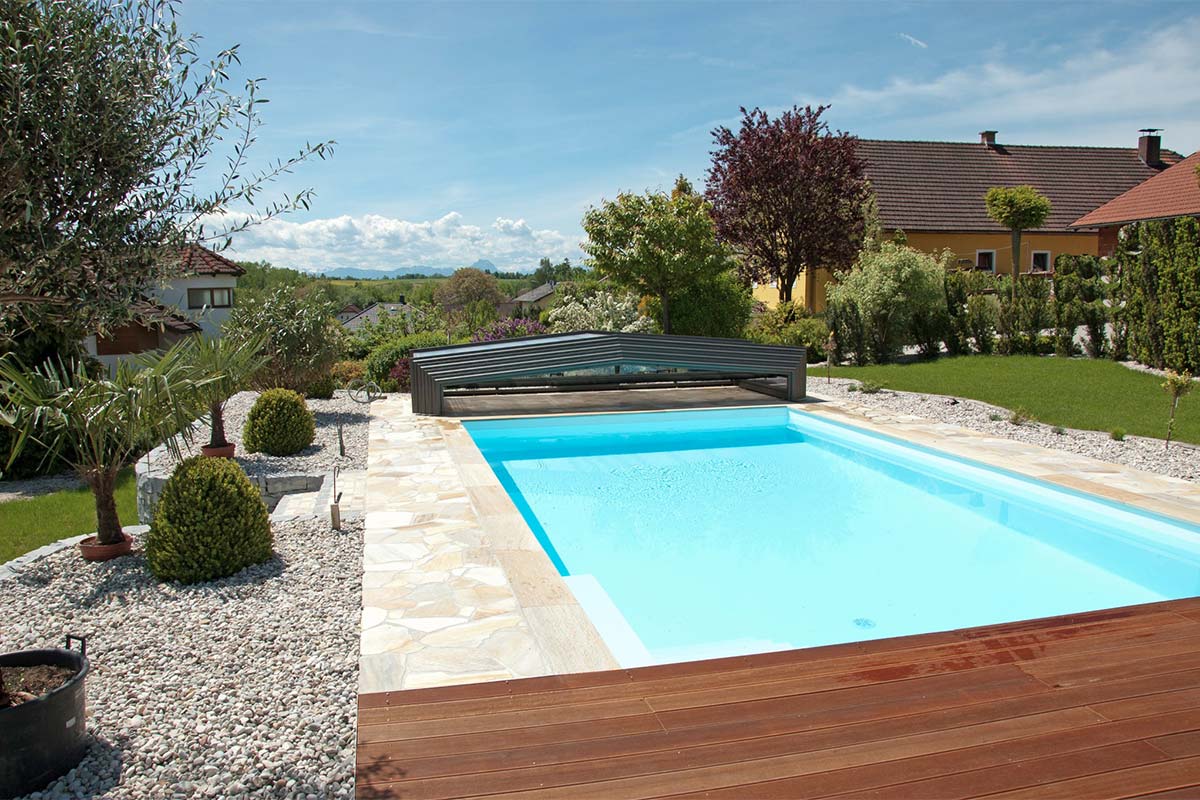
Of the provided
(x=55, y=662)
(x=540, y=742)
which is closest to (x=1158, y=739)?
(x=540, y=742)

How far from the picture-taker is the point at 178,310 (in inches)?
162

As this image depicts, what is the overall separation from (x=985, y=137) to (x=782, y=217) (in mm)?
13573

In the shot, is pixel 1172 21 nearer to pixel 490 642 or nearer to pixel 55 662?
pixel 490 642

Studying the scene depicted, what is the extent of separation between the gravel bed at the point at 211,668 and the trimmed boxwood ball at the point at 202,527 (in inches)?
4.6

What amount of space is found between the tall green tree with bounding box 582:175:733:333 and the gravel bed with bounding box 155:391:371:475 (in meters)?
7.47

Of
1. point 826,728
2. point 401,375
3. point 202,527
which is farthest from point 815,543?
point 401,375

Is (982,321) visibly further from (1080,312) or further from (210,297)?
(210,297)

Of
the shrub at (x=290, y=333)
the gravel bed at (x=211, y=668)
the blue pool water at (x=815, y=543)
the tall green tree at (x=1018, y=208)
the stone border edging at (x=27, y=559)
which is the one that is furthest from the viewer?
the tall green tree at (x=1018, y=208)

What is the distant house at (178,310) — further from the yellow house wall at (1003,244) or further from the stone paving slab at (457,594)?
the yellow house wall at (1003,244)

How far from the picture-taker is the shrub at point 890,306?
16.7m

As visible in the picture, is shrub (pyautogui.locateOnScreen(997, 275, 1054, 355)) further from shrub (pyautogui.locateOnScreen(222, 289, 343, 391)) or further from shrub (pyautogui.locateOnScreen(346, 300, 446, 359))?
shrub (pyautogui.locateOnScreen(222, 289, 343, 391))

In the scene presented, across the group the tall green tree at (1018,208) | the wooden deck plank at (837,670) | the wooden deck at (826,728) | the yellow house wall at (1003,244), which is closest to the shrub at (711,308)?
the tall green tree at (1018,208)

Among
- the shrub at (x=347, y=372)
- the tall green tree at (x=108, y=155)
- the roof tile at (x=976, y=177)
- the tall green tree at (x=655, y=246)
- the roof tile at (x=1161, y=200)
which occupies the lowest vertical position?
the shrub at (x=347, y=372)

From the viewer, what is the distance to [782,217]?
21.5 metres
